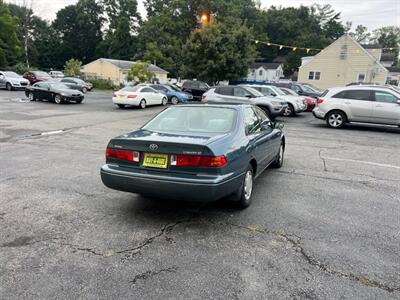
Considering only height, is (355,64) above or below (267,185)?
above

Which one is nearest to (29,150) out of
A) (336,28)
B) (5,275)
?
(5,275)

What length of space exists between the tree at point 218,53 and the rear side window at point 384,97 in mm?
17568

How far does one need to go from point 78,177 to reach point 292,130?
8.92 meters

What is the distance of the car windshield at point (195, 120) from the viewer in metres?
4.54

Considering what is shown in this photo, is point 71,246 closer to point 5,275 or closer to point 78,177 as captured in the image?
point 5,275

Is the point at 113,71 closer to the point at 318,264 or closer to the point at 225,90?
the point at 225,90

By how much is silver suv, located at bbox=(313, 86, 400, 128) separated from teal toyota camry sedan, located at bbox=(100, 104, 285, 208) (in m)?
9.24

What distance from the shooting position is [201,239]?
3.64 m

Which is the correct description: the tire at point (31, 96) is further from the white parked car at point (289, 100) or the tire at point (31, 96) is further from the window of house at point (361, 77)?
the window of house at point (361, 77)

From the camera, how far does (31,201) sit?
4.66 m

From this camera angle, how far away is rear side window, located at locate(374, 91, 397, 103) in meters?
12.0

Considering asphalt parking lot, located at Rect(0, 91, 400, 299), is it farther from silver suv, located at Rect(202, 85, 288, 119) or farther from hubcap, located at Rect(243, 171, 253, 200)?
silver suv, located at Rect(202, 85, 288, 119)

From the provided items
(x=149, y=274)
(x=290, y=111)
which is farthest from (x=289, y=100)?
(x=149, y=274)

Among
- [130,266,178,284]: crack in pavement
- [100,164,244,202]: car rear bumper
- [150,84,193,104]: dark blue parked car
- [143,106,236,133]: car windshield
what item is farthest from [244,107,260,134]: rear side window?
[150,84,193,104]: dark blue parked car
